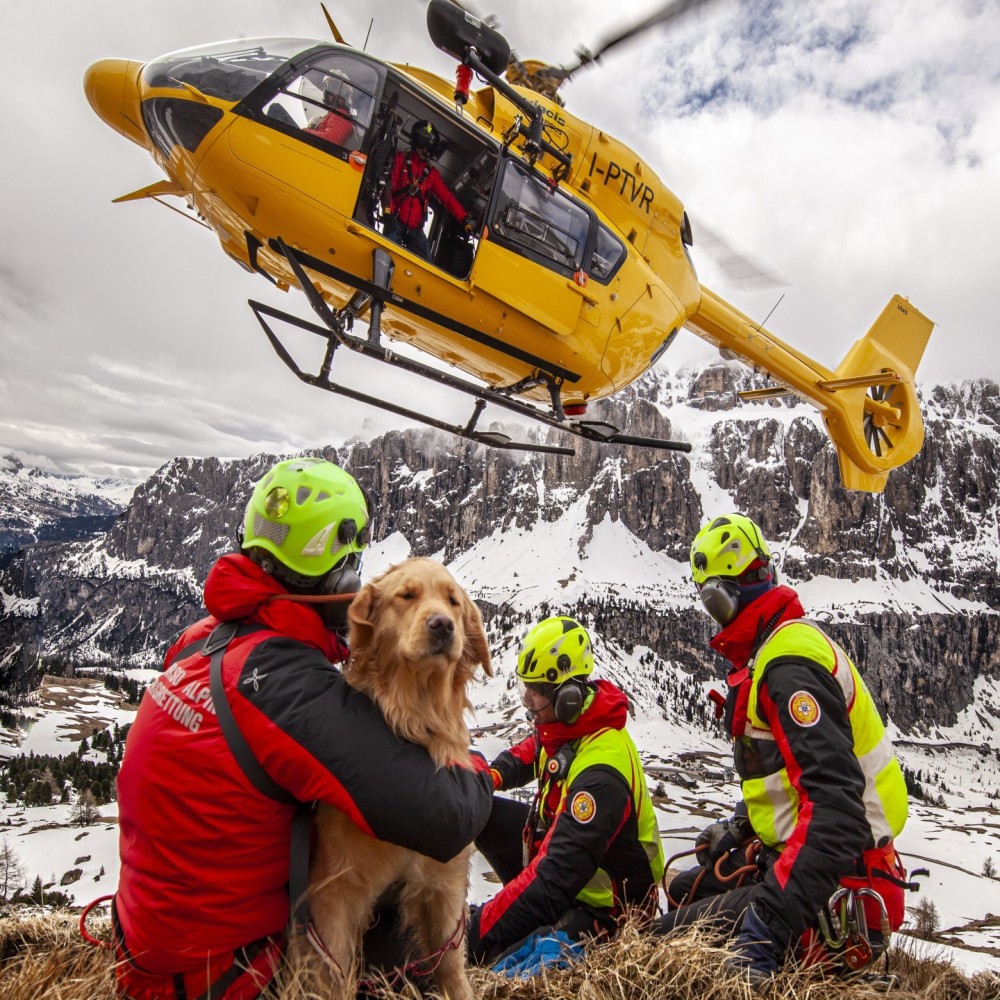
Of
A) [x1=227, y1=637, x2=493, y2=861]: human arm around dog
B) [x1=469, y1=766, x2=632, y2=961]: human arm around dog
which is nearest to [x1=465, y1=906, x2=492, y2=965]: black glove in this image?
[x1=469, y1=766, x2=632, y2=961]: human arm around dog

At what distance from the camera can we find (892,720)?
545 ft

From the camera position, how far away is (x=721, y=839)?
3.93 m

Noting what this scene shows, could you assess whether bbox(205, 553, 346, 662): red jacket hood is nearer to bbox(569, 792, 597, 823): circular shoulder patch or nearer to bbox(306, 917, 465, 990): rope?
bbox(306, 917, 465, 990): rope

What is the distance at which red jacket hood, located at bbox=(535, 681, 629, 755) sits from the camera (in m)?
4.16

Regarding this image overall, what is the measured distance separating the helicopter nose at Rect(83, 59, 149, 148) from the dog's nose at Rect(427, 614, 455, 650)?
225 inches

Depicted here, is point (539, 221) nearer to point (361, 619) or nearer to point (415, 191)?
point (415, 191)

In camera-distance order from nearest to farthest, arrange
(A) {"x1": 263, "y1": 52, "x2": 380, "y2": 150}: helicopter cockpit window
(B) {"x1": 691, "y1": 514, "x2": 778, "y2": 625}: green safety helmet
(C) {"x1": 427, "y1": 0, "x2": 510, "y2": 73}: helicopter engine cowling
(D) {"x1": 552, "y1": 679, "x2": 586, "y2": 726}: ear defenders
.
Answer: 1. (B) {"x1": 691, "y1": 514, "x2": 778, "y2": 625}: green safety helmet
2. (D) {"x1": 552, "y1": 679, "x2": 586, "y2": 726}: ear defenders
3. (C) {"x1": 427, "y1": 0, "x2": 510, "y2": 73}: helicopter engine cowling
4. (A) {"x1": 263, "y1": 52, "x2": 380, "y2": 150}: helicopter cockpit window

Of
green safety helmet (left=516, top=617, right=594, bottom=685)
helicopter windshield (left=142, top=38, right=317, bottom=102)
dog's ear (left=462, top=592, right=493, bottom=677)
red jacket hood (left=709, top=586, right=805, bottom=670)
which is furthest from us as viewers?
helicopter windshield (left=142, top=38, right=317, bottom=102)

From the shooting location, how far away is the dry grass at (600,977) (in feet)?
7.28

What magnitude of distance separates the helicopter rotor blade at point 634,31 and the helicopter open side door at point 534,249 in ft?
3.91

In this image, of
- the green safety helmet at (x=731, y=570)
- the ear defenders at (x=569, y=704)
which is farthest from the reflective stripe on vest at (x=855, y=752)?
the ear defenders at (x=569, y=704)

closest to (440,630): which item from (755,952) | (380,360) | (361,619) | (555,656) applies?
(361,619)

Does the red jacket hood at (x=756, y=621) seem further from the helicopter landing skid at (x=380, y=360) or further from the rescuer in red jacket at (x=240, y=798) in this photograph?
the helicopter landing skid at (x=380, y=360)

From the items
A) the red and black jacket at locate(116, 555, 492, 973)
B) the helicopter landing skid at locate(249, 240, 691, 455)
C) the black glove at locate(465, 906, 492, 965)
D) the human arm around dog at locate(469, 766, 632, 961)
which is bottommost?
the black glove at locate(465, 906, 492, 965)
